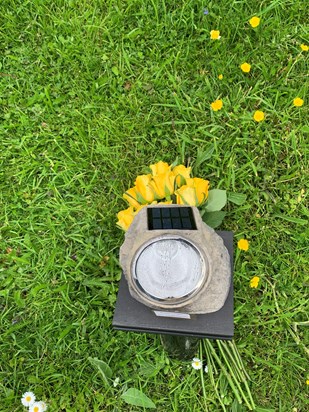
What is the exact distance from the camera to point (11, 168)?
2443 millimetres

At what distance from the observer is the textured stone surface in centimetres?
132

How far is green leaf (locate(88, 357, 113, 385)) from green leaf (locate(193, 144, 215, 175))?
3.41ft

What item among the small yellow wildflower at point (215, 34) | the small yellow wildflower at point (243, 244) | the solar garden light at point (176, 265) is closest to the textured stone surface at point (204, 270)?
the solar garden light at point (176, 265)

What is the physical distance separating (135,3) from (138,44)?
0.23m

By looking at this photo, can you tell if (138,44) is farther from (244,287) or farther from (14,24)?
(244,287)

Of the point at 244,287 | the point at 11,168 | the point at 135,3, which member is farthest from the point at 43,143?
the point at 244,287

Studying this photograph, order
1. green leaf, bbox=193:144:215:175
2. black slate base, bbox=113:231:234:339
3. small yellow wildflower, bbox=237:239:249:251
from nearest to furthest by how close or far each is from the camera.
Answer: black slate base, bbox=113:231:234:339, small yellow wildflower, bbox=237:239:249:251, green leaf, bbox=193:144:215:175

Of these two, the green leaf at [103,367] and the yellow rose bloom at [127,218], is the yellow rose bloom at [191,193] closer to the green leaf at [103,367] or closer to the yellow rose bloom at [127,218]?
the yellow rose bloom at [127,218]

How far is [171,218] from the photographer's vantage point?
4.57ft

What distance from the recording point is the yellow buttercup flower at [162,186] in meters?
1.66

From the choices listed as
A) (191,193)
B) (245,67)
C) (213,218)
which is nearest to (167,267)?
(191,193)

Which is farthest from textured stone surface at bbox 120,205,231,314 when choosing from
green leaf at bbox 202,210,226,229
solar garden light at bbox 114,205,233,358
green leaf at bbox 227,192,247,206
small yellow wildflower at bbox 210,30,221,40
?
small yellow wildflower at bbox 210,30,221,40

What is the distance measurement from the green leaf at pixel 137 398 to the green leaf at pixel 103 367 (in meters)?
0.11

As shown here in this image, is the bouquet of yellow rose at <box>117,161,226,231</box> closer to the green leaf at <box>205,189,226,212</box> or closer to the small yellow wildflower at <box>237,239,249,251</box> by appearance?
the green leaf at <box>205,189,226,212</box>
